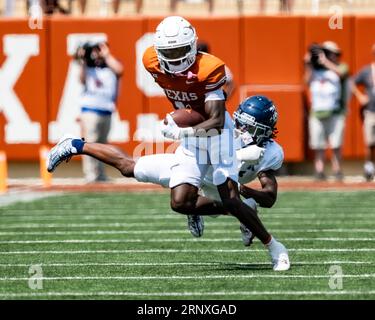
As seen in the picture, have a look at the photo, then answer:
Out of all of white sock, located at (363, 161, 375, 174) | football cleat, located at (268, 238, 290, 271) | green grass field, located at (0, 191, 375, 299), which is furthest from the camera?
white sock, located at (363, 161, 375, 174)

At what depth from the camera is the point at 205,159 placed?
7.84 m

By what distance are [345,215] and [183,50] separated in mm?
4003

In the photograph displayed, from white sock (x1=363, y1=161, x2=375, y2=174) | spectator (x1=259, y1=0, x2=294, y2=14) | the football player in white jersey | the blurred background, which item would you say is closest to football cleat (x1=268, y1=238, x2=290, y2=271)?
the football player in white jersey

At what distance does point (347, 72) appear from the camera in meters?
15.6

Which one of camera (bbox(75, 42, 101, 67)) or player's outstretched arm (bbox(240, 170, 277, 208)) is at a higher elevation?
camera (bbox(75, 42, 101, 67))

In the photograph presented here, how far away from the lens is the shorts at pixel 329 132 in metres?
15.4

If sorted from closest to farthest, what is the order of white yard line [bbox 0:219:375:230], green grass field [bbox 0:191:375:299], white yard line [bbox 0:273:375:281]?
1. green grass field [bbox 0:191:375:299]
2. white yard line [bbox 0:273:375:281]
3. white yard line [bbox 0:219:375:230]

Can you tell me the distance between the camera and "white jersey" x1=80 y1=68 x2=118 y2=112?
591 inches

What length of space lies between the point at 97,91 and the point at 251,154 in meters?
7.30

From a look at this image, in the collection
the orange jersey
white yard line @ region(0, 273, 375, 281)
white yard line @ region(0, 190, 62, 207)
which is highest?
the orange jersey

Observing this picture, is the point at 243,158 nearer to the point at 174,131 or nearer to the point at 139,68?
the point at 174,131

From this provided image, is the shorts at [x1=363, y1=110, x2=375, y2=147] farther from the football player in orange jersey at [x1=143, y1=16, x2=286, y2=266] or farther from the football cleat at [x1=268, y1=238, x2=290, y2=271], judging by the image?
A: the football cleat at [x1=268, y1=238, x2=290, y2=271]

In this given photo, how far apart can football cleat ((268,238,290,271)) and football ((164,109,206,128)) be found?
36.4 inches

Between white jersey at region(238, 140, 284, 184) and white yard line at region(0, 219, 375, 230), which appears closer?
white jersey at region(238, 140, 284, 184)
